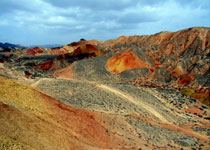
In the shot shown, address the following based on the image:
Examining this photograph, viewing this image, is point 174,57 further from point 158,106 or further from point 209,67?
point 158,106

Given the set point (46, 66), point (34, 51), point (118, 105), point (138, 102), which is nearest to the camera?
point (118, 105)

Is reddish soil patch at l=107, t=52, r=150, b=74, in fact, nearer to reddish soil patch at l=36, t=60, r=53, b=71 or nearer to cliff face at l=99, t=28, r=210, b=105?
cliff face at l=99, t=28, r=210, b=105

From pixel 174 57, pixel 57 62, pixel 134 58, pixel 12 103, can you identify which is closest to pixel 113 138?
pixel 12 103

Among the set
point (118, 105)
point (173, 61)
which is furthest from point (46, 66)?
point (118, 105)

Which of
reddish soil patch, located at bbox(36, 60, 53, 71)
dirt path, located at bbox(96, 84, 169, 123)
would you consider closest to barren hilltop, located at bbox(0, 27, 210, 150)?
dirt path, located at bbox(96, 84, 169, 123)

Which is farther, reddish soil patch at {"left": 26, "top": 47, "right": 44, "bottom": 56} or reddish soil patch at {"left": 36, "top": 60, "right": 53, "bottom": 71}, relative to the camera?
reddish soil patch at {"left": 26, "top": 47, "right": 44, "bottom": 56}

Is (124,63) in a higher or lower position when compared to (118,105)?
higher

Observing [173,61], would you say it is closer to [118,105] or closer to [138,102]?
[138,102]

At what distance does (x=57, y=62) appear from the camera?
123 ft

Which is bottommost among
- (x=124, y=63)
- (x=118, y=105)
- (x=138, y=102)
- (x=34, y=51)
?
(x=138, y=102)

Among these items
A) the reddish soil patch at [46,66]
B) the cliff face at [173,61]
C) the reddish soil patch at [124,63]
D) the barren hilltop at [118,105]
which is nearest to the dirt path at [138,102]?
the barren hilltop at [118,105]

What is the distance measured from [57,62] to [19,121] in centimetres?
2993

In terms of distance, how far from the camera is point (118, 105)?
52.5 feet

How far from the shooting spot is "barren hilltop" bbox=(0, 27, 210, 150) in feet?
29.4
